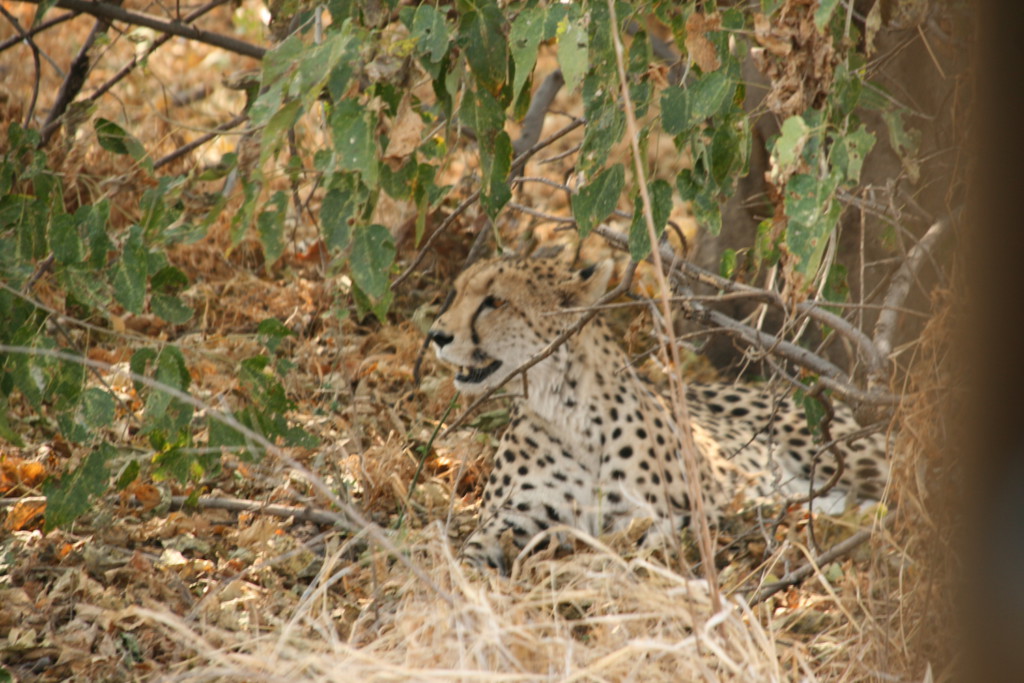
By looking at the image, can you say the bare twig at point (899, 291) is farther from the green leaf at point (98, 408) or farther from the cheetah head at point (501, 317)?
the green leaf at point (98, 408)

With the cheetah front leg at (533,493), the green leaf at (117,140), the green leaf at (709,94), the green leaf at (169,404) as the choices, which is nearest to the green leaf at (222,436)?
the green leaf at (169,404)

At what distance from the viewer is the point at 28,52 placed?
19.4 ft

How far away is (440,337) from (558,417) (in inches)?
19.6

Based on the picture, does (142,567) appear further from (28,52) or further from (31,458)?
Answer: (28,52)

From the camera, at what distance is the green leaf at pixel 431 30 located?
7.44ft

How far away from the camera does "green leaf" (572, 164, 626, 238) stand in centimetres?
248

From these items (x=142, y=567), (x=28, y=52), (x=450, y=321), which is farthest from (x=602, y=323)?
(x=28, y=52)

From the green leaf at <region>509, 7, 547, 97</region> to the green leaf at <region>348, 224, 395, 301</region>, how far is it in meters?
0.42

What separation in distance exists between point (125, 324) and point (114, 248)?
2066mm

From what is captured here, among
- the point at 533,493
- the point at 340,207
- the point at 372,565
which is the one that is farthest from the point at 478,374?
the point at 340,207

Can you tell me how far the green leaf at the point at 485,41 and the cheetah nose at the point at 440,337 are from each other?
5.12 ft

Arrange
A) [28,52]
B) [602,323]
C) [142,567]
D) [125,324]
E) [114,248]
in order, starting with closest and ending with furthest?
[114,248], [142,567], [602,323], [125,324], [28,52]

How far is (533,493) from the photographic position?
391cm

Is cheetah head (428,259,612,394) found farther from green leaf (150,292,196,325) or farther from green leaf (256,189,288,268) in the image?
green leaf (256,189,288,268)
